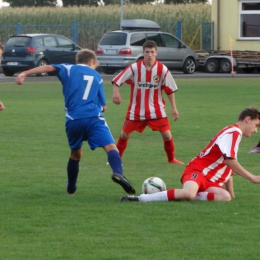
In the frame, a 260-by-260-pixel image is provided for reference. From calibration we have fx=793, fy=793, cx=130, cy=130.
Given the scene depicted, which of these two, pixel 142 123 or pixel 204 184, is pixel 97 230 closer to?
pixel 204 184

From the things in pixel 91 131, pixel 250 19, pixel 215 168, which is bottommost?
pixel 215 168

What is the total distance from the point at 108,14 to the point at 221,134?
1704 inches

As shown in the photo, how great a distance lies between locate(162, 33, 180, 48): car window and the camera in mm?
33625

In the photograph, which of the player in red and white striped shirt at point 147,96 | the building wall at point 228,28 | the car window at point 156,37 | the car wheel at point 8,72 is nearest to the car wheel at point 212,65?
the car window at point 156,37

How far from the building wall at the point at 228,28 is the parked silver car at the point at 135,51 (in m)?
5.29

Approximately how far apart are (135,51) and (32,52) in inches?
165

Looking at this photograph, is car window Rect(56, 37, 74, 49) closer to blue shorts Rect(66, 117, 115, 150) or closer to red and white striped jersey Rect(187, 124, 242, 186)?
blue shorts Rect(66, 117, 115, 150)

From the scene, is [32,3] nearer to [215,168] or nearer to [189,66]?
[189,66]

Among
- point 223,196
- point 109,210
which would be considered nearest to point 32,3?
point 223,196

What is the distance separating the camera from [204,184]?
784 cm

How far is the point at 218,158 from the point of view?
7828 millimetres

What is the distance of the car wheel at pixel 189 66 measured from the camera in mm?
34031

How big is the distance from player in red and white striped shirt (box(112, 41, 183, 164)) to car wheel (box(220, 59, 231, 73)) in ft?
79.8

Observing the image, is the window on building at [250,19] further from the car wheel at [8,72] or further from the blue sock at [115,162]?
the blue sock at [115,162]
